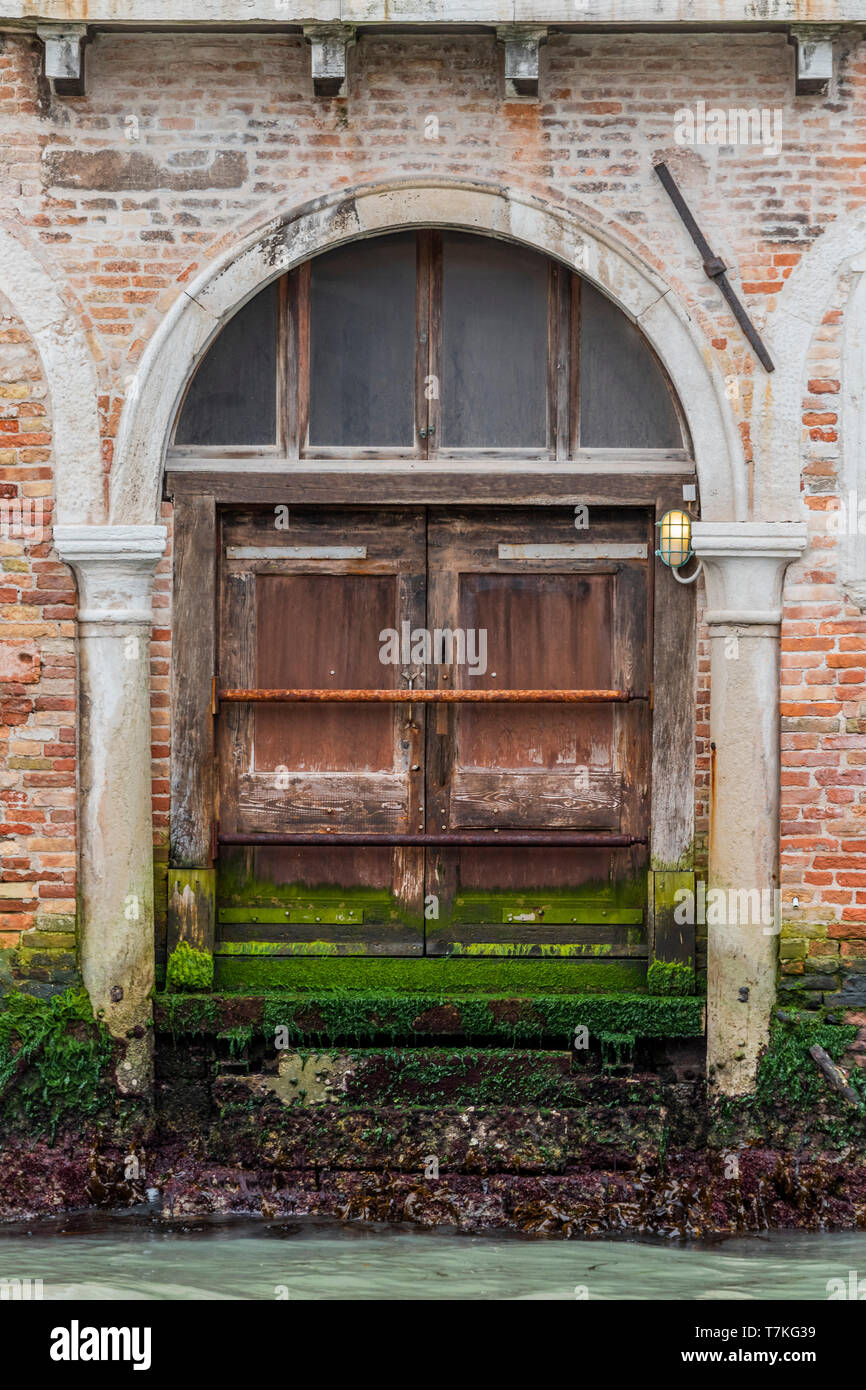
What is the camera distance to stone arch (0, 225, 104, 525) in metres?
6.09

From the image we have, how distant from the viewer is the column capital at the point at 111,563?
6.11m

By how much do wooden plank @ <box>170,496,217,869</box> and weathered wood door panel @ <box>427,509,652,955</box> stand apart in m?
0.98

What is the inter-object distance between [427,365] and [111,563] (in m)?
1.66

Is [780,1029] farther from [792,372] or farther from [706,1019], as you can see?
[792,372]

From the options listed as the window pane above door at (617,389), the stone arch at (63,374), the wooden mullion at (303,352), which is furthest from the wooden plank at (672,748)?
the stone arch at (63,374)

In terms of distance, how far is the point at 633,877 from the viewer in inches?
256

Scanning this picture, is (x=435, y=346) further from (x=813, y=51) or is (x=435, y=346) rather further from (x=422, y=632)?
(x=813, y=51)

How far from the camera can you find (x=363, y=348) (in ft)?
21.3

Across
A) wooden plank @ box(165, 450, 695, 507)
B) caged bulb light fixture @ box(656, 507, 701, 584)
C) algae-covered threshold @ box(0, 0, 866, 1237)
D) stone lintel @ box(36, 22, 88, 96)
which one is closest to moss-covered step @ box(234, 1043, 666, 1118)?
algae-covered threshold @ box(0, 0, 866, 1237)

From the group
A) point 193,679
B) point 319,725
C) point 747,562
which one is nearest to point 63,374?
point 193,679

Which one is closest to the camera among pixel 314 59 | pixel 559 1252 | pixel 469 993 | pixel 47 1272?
pixel 47 1272

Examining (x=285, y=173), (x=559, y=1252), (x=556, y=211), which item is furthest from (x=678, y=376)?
(x=559, y=1252)

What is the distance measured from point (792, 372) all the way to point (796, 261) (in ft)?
1.52

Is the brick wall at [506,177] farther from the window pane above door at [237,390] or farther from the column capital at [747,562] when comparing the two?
the window pane above door at [237,390]
